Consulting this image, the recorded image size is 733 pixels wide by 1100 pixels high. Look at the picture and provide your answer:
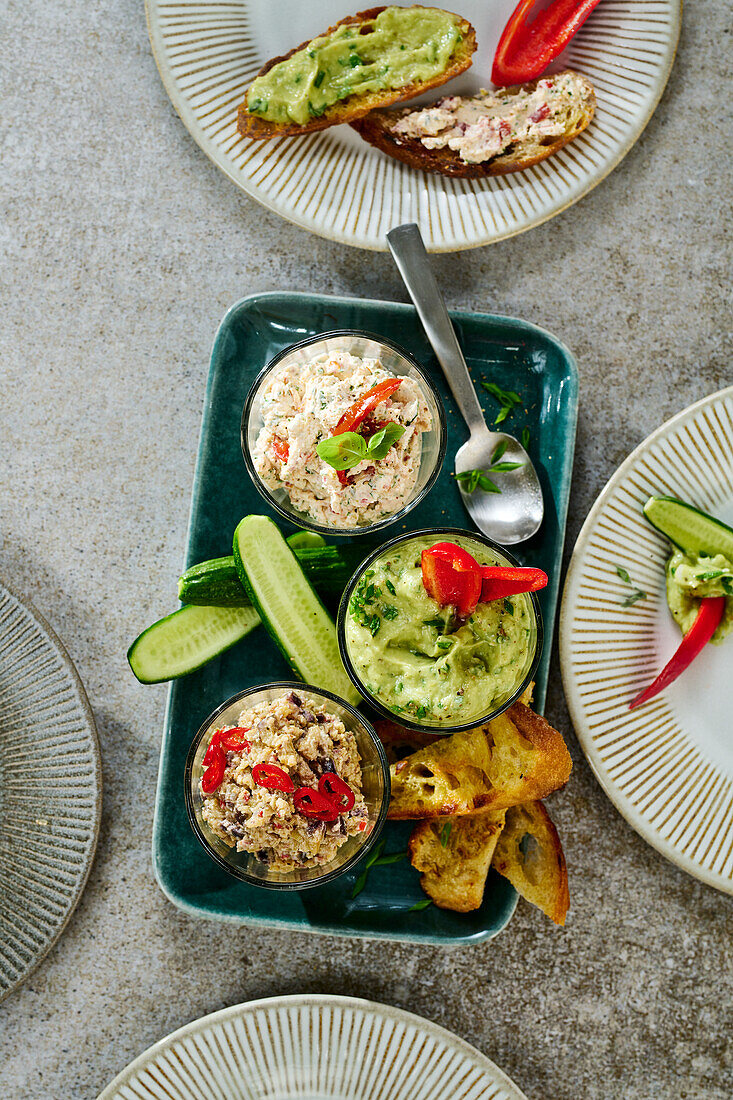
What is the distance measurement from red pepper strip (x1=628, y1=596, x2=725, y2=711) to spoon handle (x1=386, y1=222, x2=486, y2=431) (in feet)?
2.31

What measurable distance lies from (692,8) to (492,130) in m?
0.71

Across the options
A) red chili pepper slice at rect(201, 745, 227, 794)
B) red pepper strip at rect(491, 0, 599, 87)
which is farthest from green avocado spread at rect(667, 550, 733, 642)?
red pepper strip at rect(491, 0, 599, 87)

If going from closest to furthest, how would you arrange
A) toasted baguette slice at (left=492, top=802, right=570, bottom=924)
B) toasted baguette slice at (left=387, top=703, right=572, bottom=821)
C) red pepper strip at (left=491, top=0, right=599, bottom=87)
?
toasted baguette slice at (left=387, top=703, right=572, bottom=821)
toasted baguette slice at (left=492, top=802, right=570, bottom=924)
red pepper strip at (left=491, top=0, right=599, bottom=87)

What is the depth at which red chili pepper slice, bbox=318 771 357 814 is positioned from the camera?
63.5 inches

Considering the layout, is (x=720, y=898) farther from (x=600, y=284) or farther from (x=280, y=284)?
(x=280, y=284)

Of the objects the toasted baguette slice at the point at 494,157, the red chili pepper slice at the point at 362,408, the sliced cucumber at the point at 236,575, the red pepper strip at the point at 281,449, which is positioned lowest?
the sliced cucumber at the point at 236,575

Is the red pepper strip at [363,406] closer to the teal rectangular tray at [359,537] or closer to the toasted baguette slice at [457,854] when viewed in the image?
the teal rectangular tray at [359,537]

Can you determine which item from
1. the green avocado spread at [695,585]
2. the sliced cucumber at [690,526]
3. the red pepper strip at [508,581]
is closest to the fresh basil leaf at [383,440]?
the red pepper strip at [508,581]

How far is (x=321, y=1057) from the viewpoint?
1.96m

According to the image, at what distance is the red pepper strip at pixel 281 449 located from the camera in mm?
1692

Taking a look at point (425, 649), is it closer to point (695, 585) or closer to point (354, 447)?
point (354, 447)

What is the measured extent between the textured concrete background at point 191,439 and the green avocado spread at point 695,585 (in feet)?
0.89

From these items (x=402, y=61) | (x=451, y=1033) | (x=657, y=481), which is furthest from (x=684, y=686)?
(x=402, y=61)

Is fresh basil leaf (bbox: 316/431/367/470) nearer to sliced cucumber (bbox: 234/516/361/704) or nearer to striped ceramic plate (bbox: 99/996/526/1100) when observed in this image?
sliced cucumber (bbox: 234/516/361/704)
